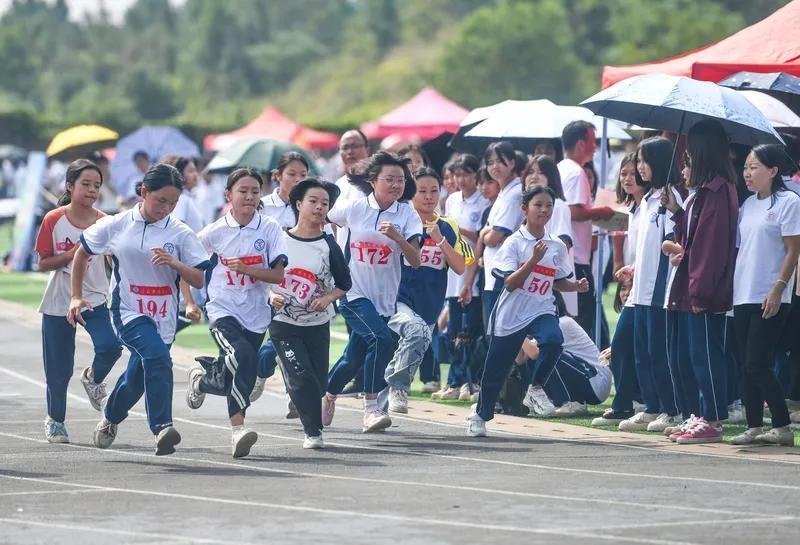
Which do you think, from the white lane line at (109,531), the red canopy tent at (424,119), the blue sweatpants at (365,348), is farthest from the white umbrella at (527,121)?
the red canopy tent at (424,119)

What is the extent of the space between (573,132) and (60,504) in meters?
6.49

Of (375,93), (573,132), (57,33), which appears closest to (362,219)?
(573,132)

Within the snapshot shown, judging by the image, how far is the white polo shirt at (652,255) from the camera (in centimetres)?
1162

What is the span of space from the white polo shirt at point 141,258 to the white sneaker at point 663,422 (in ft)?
10.8

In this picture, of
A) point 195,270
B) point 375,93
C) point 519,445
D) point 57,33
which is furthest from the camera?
point 57,33

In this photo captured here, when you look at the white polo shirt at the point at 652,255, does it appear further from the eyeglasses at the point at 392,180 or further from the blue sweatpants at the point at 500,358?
the eyeglasses at the point at 392,180

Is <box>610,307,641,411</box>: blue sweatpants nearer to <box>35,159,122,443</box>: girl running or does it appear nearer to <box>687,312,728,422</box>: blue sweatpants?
<box>687,312,728,422</box>: blue sweatpants

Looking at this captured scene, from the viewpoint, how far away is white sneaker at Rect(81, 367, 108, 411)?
40.0ft

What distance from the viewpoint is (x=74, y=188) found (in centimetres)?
1155

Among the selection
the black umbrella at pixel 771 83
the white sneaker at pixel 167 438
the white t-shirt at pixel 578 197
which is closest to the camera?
the white sneaker at pixel 167 438

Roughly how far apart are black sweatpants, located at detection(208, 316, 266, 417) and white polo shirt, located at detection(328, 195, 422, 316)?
134 centimetres

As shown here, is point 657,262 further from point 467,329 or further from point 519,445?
point 467,329

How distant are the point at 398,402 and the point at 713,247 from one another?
119 inches

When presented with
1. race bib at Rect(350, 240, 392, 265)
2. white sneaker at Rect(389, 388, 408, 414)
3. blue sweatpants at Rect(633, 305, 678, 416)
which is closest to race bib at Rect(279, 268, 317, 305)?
race bib at Rect(350, 240, 392, 265)
